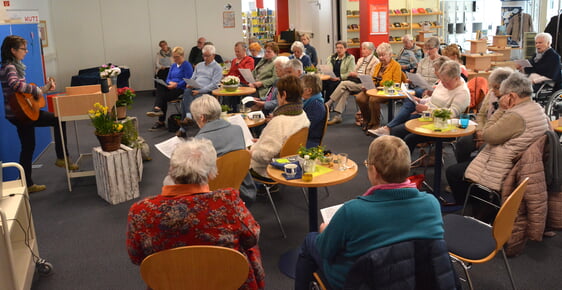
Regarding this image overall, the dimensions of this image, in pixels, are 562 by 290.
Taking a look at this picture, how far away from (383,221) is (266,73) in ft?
19.9

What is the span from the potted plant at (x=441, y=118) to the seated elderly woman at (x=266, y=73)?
11.7ft

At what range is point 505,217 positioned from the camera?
2682 mm

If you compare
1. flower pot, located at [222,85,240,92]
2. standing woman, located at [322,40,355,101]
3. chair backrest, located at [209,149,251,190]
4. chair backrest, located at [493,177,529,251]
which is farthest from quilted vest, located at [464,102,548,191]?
standing woman, located at [322,40,355,101]

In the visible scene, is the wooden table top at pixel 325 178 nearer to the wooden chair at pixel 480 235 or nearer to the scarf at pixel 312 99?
the wooden chair at pixel 480 235

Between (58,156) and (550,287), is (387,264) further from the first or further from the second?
(58,156)

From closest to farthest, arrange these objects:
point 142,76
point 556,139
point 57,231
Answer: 1. point 556,139
2. point 57,231
3. point 142,76

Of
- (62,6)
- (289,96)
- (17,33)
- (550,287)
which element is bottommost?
(550,287)

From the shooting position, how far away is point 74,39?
11852 mm

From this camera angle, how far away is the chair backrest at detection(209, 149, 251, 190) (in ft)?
11.6

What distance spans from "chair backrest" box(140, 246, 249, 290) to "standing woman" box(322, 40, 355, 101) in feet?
22.6

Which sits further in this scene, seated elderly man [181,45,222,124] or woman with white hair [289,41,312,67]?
woman with white hair [289,41,312,67]

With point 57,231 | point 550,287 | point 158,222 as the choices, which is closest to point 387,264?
point 158,222

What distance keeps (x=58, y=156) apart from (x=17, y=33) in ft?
5.27

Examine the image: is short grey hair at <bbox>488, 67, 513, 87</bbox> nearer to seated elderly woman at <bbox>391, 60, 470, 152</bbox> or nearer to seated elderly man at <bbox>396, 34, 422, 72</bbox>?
seated elderly woman at <bbox>391, 60, 470, 152</bbox>
